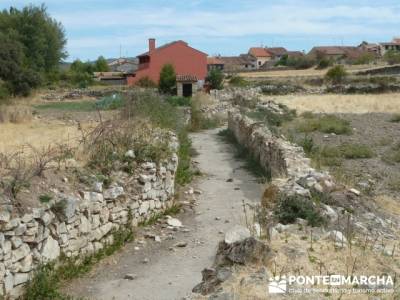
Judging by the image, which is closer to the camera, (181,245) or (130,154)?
(181,245)

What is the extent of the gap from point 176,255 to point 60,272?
2061 millimetres

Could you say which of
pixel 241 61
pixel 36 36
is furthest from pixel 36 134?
pixel 241 61

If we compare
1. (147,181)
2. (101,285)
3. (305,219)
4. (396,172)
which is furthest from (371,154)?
(101,285)

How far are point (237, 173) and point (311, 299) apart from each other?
992 cm

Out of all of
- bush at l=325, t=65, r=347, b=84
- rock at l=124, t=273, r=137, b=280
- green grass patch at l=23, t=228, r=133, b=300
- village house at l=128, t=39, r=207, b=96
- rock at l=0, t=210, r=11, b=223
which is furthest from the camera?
village house at l=128, t=39, r=207, b=96

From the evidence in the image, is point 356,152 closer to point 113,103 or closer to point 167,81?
point 113,103

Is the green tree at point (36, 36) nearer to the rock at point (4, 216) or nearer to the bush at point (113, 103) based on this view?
the bush at point (113, 103)

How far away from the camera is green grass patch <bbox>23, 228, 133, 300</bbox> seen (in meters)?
6.84

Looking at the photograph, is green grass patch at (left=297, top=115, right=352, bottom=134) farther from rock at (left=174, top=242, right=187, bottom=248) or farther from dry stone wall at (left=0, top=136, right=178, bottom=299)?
rock at (left=174, top=242, right=187, bottom=248)

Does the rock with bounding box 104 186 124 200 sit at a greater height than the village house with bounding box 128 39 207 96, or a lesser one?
lesser

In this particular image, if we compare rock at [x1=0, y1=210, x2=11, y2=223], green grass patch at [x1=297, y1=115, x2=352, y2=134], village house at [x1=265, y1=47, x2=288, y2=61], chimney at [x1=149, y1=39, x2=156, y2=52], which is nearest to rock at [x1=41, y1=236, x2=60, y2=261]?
rock at [x1=0, y1=210, x2=11, y2=223]

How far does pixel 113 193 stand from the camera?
909 cm

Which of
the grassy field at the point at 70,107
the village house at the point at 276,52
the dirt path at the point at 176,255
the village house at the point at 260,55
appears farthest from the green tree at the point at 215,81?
the village house at the point at 276,52

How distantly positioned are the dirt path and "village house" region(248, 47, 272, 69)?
111m
